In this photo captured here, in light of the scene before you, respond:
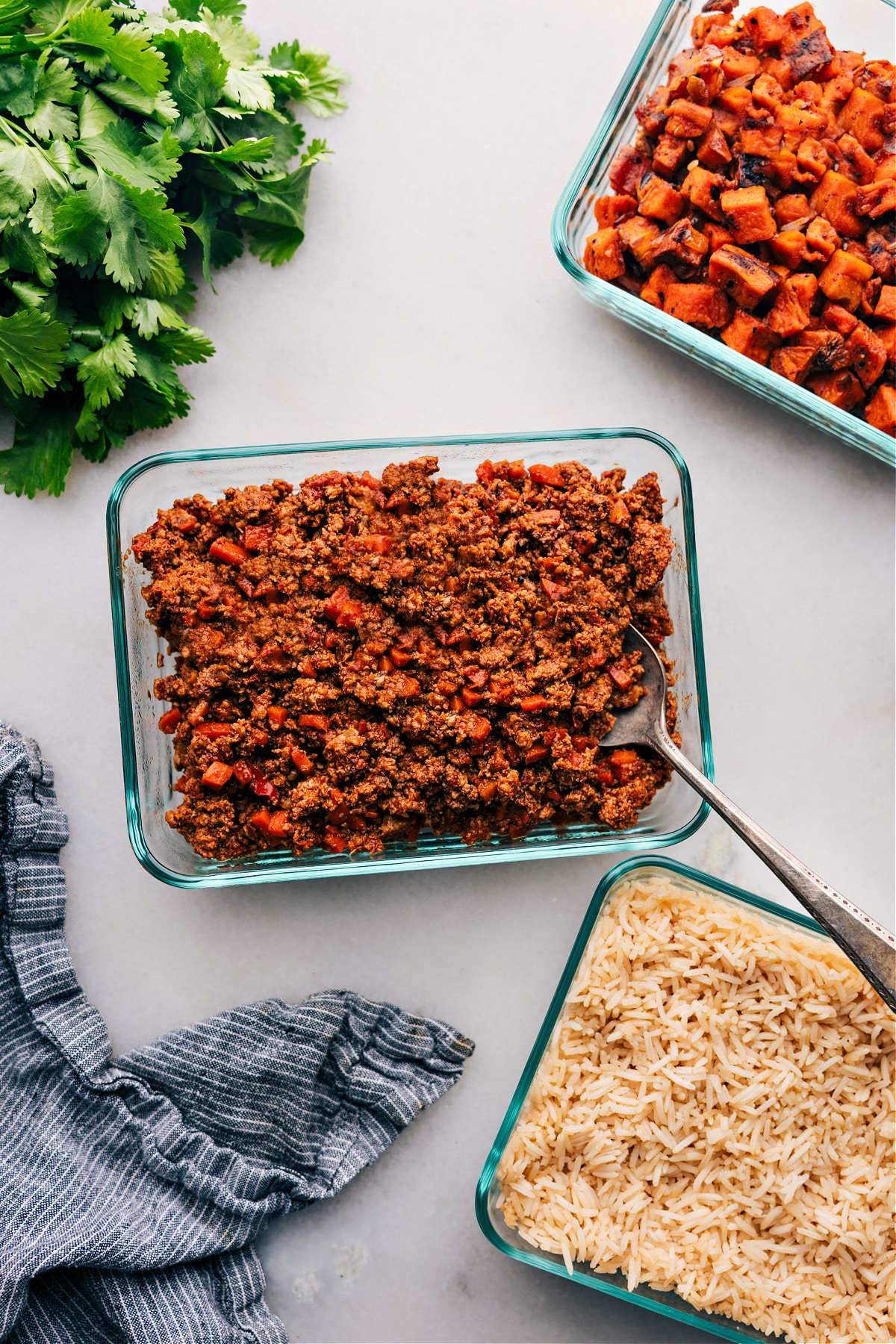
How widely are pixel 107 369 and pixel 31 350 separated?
15 cm

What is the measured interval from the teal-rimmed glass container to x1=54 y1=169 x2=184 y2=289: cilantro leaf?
1.67 metres

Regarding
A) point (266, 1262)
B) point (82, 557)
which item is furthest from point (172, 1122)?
point (82, 557)

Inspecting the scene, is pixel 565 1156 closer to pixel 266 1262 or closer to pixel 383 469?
pixel 266 1262

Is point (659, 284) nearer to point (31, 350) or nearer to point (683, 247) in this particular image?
point (683, 247)

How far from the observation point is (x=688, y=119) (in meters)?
2.10

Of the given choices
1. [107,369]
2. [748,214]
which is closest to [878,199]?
[748,214]

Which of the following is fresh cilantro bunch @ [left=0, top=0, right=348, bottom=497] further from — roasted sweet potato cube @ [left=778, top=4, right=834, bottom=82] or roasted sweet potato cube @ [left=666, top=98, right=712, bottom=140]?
roasted sweet potato cube @ [left=778, top=4, right=834, bottom=82]

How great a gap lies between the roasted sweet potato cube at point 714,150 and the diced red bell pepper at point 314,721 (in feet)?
4.88

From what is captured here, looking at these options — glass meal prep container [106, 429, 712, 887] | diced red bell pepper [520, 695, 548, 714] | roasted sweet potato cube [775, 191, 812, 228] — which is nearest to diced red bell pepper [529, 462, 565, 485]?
glass meal prep container [106, 429, 712, 887]

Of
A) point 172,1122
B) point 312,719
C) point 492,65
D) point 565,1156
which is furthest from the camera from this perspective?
point 492,65

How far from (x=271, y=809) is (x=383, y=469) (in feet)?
2.59

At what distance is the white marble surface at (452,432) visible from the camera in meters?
2.31

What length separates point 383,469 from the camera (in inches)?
84.3

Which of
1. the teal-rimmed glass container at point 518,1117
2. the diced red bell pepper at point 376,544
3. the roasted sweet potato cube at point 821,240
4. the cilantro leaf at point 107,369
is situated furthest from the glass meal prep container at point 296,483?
the roasted sweet potato cube at point 821,240
